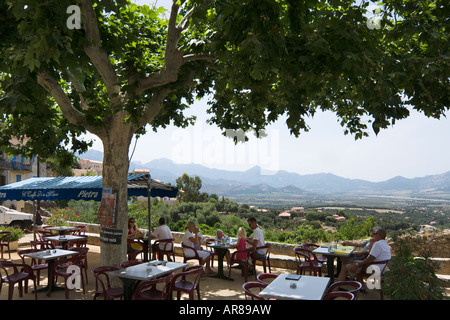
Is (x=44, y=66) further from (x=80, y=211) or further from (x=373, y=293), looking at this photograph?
(x=80, y=211)

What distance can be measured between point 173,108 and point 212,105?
4.29 feet

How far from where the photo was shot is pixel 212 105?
9805 millimetres

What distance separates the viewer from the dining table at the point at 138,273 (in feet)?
16.5

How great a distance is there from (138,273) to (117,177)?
7.24ft

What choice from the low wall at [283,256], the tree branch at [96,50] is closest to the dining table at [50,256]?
the tree branch at [96,50]

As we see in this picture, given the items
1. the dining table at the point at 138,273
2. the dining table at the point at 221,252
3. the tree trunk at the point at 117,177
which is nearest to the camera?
the dining table at the point at 138,273

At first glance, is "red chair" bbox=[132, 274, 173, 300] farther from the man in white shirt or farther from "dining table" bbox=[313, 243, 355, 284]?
"dining table" bbox=[313, 243, 355, 284]

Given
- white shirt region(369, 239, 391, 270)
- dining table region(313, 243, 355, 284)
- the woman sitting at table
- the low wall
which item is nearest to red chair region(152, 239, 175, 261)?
the woman sitting at table

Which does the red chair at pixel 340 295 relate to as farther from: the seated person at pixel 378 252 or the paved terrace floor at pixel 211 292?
the paved terrace floor at pixel 211 292

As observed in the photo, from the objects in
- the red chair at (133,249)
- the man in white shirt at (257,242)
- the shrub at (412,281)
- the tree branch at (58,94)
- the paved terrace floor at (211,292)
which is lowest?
the paved terrace floor at (211,292)

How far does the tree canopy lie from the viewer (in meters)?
3.98

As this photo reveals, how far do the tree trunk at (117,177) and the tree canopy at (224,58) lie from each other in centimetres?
2
